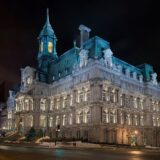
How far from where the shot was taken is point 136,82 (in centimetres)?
7731

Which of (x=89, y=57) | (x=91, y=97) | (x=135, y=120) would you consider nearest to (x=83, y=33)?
(x=89, y=57)

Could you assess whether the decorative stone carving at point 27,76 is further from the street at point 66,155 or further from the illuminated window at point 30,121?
the street at point 66,155

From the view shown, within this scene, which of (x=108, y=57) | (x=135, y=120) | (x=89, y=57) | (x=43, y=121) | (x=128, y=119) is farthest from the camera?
(x=43, y=121)

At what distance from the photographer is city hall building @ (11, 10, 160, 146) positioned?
63719mm

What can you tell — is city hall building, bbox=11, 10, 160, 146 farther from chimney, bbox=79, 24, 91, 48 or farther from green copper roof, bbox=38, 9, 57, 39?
green copper roof, bbox=38, 9, 57, 39

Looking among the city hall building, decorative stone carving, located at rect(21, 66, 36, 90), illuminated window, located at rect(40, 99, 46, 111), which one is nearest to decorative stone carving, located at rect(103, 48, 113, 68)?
the city hall building

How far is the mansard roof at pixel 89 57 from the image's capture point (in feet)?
226

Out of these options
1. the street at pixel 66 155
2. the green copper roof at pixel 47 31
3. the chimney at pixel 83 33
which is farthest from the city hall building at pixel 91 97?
the street at pixel 66 155

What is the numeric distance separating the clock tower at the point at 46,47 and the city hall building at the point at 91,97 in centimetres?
34

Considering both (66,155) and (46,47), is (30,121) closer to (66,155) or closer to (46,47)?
(46,47)

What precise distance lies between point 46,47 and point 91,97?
119ft

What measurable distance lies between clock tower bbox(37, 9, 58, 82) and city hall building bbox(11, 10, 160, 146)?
34cm

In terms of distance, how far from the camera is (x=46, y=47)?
93000 mm

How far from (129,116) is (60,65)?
2617 centimetres
